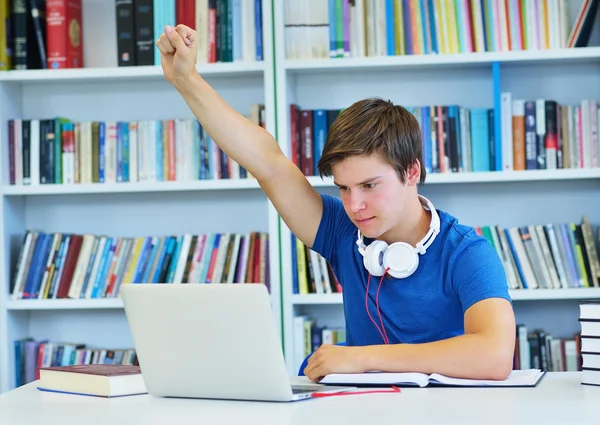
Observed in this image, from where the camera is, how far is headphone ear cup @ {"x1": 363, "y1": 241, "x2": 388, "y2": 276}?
1.77 meters

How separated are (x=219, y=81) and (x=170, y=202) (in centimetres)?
51

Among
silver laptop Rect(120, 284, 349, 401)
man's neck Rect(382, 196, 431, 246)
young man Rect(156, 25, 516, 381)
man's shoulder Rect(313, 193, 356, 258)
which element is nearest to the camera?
silver laptop Rect(120, 284, 349, 401)

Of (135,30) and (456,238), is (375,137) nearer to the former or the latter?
(456,238)

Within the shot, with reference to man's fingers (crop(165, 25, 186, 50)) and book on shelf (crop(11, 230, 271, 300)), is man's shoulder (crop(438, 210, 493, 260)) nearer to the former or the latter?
man's fingers (crop(165, 25, 186, 50))

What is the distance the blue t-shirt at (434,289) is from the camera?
5.67 ft

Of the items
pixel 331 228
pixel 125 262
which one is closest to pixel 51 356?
pixel 125 262

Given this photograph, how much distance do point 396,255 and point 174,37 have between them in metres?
0.63

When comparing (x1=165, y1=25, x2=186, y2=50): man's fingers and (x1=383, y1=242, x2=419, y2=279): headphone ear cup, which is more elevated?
(x1=165, y1=25, x2=186, y2=50): man's fingers

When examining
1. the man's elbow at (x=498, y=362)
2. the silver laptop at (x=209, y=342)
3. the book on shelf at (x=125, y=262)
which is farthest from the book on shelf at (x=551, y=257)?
the silver laptop at (x=209, y=342)

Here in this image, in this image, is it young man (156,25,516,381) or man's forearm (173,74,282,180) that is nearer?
young man (156,25,516,381)

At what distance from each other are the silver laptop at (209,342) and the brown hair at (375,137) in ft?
1.74

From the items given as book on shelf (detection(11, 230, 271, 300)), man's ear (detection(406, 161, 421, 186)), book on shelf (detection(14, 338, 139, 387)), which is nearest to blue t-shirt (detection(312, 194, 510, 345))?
man's ear (detection(406, 161, 421, 186))

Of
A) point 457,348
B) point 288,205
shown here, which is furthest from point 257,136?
point 457,348

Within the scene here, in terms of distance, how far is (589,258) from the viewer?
3053 millimetres
